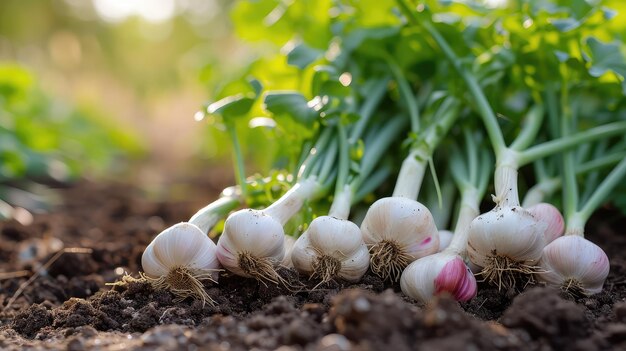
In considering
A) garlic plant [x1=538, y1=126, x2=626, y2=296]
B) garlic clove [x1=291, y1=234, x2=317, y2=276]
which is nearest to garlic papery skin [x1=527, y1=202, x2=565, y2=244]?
garlic plant [x1=538, y1=126, x2=626, y2=296]

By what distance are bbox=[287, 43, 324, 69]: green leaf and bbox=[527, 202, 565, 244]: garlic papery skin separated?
1.14 m

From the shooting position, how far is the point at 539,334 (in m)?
1.61

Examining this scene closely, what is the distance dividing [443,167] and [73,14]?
51.6ft

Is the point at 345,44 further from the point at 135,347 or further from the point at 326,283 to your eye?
the point at 135,347

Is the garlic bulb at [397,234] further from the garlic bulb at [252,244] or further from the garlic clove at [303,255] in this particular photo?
the garlic bulb at [252,244]

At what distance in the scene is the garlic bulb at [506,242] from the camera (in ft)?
6.59

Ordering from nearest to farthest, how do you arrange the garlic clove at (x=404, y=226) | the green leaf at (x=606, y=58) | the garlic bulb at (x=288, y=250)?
the garlic clove at (x=404, y=226)
the garlic bulb at (x=288, y=250)
the green leaf at (x=606, y=58)

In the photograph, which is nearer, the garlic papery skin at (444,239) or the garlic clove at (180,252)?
the garlic clove at (180,252)

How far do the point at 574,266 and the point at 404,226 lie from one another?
1.73ft

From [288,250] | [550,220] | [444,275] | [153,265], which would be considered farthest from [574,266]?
[153,265]

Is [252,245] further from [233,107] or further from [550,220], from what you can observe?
[550,220]

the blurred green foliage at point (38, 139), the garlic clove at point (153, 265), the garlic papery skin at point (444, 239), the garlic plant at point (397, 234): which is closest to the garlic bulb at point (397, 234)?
the garlic plant at point (397, 234)

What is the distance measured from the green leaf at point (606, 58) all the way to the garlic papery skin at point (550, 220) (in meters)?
0.59

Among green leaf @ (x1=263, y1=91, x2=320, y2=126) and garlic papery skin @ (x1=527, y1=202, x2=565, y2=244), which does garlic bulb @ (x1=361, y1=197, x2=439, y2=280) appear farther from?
green leaf @ (x1=263, y1=91, x2=320, y2=126)
